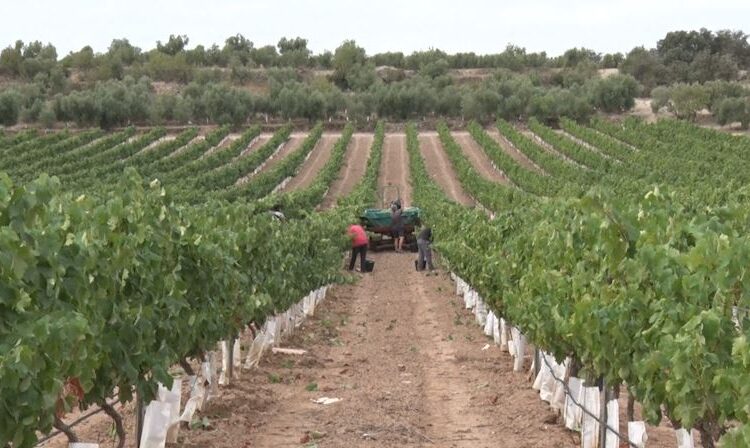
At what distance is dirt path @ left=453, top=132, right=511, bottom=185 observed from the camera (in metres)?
61.3

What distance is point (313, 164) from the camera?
6738 cm

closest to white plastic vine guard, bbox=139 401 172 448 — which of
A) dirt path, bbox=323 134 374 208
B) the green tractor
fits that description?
the green tractor

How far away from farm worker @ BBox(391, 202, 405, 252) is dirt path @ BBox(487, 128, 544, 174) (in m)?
25.6

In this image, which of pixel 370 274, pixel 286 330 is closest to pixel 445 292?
pixel 370 274

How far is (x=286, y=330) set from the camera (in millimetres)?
17562

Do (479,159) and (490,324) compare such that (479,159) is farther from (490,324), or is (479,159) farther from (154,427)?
(154,427)

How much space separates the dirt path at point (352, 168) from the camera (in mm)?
56569

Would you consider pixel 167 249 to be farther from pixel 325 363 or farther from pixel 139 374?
pixel 325 363

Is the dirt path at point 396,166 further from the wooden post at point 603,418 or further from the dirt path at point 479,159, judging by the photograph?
the wooden post at point 603,418

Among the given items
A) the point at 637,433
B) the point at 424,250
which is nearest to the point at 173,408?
the point at 637,433

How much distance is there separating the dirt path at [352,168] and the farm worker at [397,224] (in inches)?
638

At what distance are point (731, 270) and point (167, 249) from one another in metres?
4.68

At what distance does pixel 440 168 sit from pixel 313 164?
7.93m

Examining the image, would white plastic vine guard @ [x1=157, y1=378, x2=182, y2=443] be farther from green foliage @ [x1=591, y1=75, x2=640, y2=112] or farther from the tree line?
green foliage @ [x1=591, y1=75, x2=640, y2=112]
